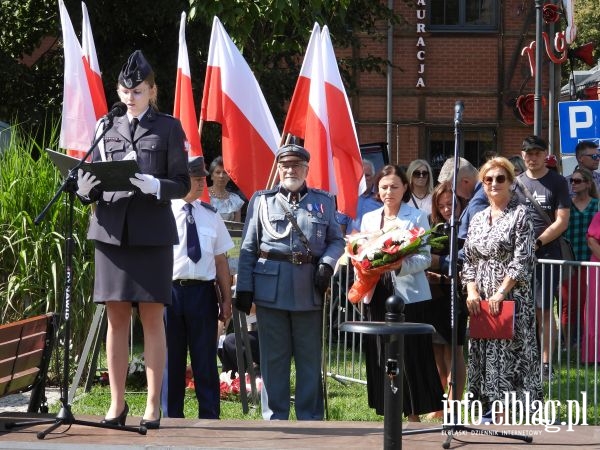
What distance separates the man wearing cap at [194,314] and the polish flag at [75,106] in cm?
155

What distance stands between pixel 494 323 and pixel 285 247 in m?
1.47

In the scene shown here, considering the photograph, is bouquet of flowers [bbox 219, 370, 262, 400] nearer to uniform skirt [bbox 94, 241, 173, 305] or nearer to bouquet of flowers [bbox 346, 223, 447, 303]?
bouquet of flowers [bbox 346, 223, 447, 303]

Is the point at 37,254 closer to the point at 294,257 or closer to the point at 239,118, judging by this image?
the point at 239,118

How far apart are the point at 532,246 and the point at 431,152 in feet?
71.2

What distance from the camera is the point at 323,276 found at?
831cm

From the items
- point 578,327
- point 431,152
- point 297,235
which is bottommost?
point 578,327

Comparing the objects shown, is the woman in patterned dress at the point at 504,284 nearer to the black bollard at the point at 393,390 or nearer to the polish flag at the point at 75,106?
the black bollard at the point at 393,390

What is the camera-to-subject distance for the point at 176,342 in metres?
8.65

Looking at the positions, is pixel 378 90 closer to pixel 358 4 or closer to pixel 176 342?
pixel 358 4

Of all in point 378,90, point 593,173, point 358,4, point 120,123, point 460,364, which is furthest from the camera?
point 378,90

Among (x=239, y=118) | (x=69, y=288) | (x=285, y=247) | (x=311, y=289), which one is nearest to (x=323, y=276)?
(x=311, y=289)

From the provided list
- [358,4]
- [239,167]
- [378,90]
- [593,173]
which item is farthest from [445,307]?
[378,90]

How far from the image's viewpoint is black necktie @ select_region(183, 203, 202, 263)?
338 inches

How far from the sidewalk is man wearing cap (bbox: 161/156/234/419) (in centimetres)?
157
